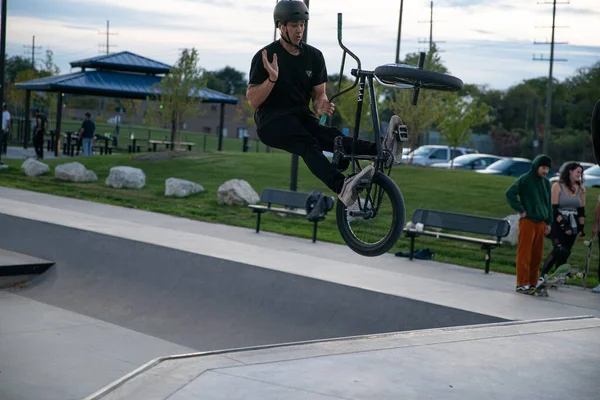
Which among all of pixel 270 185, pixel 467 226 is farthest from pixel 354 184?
pixel 270 185

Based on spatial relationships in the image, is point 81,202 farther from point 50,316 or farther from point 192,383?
point 192,383

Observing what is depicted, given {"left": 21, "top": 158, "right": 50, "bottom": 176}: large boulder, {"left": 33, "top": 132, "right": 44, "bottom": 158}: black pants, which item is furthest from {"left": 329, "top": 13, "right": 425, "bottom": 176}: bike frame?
{"left": 33, "top": 132, "right": 44, "bottom": 158}: black pants

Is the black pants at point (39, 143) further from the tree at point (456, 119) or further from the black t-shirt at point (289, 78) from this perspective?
the black t-shirt at point (289, 78)

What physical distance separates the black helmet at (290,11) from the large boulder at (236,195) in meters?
17.7

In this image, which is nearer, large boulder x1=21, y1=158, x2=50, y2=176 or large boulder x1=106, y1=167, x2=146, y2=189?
large boulder x1=106, y1=167, x2=146, y2=189

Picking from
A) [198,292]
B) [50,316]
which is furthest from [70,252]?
[198,292]

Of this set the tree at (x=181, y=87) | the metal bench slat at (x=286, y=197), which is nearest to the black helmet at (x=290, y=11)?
the metal bench slat at (x=286, y=197)

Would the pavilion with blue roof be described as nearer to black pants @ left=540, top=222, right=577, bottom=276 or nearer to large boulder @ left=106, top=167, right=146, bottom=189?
large boulder @ left=106, top=167, right=146, bottom=189

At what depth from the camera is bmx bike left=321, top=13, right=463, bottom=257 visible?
5.84 meters

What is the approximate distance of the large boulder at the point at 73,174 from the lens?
95.5 ft

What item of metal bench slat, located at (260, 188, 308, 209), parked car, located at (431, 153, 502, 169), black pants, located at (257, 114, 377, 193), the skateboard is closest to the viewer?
black pants, located at (257, 114, 377, 193)

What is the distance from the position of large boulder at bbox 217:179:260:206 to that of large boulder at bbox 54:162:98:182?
7.31 meters

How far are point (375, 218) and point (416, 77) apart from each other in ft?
4.63

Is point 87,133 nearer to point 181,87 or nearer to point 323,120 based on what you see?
point 181,87
